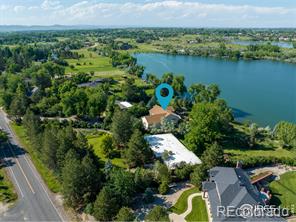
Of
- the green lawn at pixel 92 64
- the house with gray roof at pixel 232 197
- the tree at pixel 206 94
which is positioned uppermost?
the green lawn at pixel 92 64

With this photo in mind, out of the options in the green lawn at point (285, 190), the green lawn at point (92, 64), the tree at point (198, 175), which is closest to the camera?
the green lawn at point (285, 190)

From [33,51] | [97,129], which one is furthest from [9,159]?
[33,51]

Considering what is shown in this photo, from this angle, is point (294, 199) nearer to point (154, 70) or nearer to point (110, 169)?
point (110, 169)

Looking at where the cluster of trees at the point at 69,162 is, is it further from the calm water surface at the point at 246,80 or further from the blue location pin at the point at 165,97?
the calm water surface at the point at 246,80

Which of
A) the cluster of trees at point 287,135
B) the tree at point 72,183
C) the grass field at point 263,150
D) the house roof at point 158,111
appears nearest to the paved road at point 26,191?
the tree at point 72,183

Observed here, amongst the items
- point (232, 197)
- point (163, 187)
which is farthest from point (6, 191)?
point (232, 197)

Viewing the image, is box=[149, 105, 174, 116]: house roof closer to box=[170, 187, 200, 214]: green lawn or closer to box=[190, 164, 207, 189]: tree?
box=[190, 164, 207, 189]: tree

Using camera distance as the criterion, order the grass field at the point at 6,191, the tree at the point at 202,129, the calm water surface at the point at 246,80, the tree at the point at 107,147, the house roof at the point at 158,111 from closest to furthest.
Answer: the grass field at the point at 6,191 → the tree at the point at 107,147 → the tree at the point at 202,129 → the house roof at the point at 158,111 → the calm water surface at the point at 246,80
